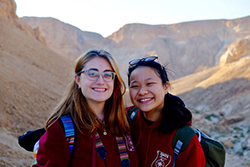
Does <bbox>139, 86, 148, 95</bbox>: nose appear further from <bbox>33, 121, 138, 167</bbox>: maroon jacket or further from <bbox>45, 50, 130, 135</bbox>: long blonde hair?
<bbox>33, 121, 138, 167</bbox>: maroon jacket

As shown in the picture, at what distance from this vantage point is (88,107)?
1.92m

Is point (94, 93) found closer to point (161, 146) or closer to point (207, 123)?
point (161, 146)

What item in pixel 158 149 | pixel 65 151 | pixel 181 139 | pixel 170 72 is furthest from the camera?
pixel 170 72

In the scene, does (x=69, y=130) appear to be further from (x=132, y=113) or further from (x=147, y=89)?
(x=132, y=113)

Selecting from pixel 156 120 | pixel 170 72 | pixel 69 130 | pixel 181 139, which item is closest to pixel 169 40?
pixel 170 72

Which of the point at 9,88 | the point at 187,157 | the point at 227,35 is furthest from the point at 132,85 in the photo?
the point at 227,35

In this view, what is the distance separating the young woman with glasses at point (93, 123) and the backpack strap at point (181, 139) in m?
0.34

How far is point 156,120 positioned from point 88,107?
66cm

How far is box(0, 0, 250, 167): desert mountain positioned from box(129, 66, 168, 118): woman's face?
22 cm

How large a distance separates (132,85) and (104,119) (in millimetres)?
431

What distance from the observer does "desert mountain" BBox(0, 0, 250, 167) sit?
20.6 feet

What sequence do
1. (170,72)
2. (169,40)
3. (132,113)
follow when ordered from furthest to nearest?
1. (169,40)
2. (170,72)
3. (132,113)

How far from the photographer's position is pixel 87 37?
2594 inches

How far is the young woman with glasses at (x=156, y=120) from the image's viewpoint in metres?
1.76
